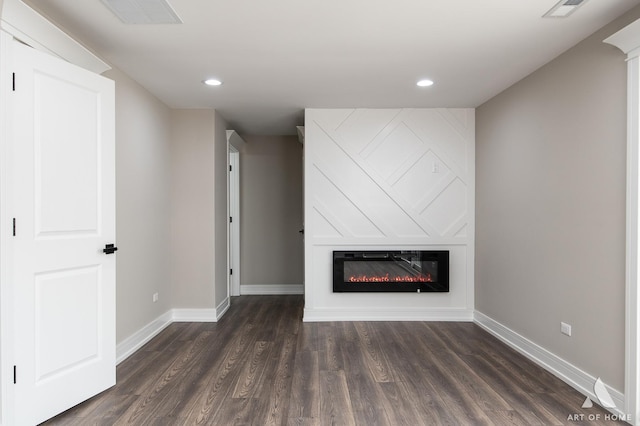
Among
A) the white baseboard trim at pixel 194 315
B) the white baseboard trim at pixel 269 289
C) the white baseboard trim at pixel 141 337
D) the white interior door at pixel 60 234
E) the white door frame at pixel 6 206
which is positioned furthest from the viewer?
the white baseboard trim at pixel 269 289

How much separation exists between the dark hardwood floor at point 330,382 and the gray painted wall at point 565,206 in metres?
0.42

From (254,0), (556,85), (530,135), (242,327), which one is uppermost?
(254,0)

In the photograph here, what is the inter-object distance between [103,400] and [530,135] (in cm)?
388

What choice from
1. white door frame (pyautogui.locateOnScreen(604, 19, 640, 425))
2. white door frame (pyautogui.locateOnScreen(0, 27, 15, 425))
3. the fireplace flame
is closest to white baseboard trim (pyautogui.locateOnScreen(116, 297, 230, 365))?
white door frame (pyautogui.locateOnScreen(0, 27, 15, 425))

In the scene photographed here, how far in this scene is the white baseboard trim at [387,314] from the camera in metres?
4.34

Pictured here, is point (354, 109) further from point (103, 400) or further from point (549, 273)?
point (103, 400)

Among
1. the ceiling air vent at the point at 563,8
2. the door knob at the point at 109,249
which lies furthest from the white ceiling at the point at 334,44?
the door knob at the point at 109,249

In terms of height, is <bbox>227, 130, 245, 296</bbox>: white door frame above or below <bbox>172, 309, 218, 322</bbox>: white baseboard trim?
above

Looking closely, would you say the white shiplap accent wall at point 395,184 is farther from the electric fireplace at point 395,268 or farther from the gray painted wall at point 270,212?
the gray painted wall at point 270,212

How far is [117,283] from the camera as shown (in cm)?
310

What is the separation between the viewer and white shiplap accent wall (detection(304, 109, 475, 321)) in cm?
435

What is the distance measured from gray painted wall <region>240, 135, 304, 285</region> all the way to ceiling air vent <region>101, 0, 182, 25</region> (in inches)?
140

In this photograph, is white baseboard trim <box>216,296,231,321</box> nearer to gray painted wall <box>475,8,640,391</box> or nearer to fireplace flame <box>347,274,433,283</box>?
fireplace flame <box>347,274,433,283</box>

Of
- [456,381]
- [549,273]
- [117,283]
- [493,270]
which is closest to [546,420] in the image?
[456,381]
